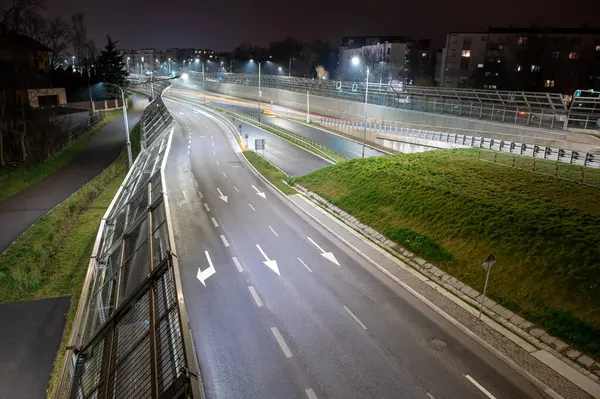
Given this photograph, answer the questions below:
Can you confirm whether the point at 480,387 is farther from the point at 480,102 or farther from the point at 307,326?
the point at 480,102

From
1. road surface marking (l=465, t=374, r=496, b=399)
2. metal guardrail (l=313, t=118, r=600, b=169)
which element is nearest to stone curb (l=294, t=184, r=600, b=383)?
road surface marking (l=465, t=374, r=496, b=399)

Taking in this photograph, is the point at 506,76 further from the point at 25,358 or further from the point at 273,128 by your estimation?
the point at 25,358

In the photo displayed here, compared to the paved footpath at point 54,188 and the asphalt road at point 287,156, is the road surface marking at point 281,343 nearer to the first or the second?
the paved footpath at point 54,188

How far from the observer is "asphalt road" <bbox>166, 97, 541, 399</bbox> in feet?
39.3

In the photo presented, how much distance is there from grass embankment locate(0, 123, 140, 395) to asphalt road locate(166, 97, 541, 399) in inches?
181

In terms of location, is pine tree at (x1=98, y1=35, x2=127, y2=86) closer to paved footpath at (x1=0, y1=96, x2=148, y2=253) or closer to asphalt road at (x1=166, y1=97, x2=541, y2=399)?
paved footpath at (x1=0, y1=96, x2=148, y2=253)

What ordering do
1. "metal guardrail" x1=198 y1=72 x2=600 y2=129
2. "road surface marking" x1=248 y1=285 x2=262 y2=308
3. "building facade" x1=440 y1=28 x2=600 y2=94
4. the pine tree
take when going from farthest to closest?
the pine tree, "building facade" x1=440 y1=28 x2=600 y2=94, "metal guardrail" x1=198 y1=72 x2=600 y2=129, "road surface marking" x1=248 y1=285 x2=262 y2=308

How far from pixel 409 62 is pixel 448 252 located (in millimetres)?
113391

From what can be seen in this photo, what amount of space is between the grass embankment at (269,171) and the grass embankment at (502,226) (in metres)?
2.63

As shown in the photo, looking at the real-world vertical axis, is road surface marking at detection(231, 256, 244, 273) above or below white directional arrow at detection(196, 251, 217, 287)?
above

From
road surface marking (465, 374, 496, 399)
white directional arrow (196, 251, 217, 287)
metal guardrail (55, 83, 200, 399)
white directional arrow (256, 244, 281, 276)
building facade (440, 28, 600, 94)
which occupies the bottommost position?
white directional arrow (196, 251, 217, 287)

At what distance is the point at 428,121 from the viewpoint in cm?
5034

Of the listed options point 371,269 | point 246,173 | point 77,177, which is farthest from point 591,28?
point 77,177

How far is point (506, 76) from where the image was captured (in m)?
66.9
